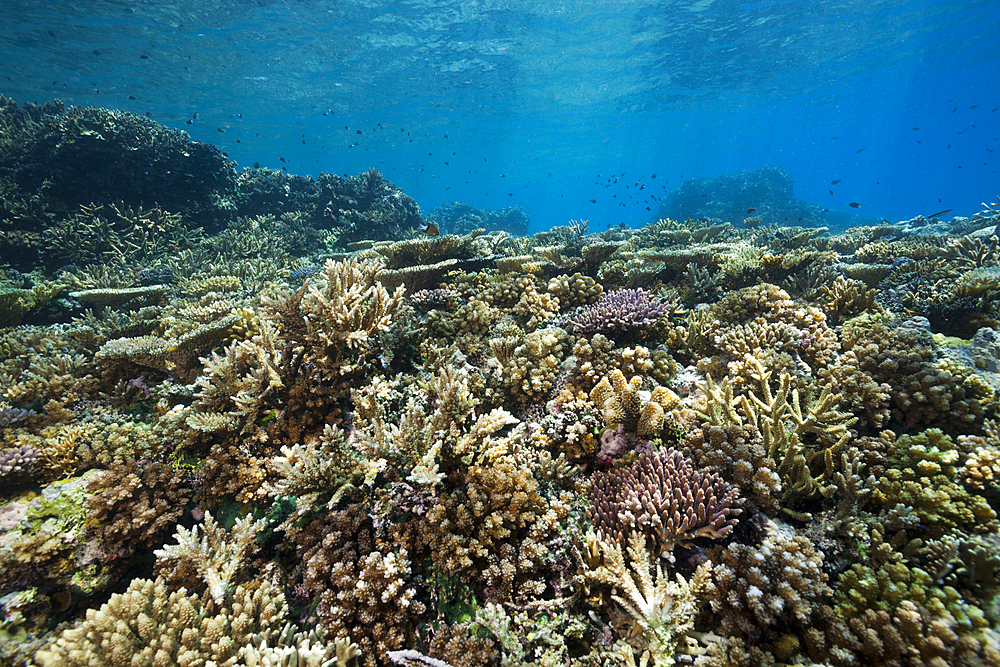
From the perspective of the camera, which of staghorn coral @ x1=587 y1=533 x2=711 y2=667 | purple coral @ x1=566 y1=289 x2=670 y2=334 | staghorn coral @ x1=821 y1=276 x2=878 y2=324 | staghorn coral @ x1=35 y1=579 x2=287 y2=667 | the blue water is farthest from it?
the blue water

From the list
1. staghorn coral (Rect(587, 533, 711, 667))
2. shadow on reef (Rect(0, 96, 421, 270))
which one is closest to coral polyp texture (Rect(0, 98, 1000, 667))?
staghorn coral (Rect(587, 533, 711, 667))

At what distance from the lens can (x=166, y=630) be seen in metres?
A: 2.49

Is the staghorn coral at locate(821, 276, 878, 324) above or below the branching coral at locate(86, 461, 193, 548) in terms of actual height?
above

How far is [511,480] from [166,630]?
265 cm

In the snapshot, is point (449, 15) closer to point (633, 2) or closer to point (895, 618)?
point (633, 2)

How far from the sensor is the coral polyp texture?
7.54 ft

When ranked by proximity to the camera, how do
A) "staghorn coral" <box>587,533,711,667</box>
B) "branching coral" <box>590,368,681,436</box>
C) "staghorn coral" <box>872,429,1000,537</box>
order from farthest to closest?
"branching coral" <box>590,368,681,436</box> < "staghorn coral" <box>872,429,1000,537</box> < "staghorn coral" <box>587,533,711,667</box>

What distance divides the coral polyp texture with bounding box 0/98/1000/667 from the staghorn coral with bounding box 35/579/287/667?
20 mm

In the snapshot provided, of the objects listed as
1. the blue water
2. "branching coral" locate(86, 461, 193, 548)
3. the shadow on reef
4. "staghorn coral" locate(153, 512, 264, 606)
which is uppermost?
the blue water

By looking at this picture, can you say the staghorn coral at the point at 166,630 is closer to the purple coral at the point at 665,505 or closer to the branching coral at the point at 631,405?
the purple coral at the point at 665,505

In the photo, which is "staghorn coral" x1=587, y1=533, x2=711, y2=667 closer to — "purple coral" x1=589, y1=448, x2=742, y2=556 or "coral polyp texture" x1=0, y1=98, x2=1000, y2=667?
"coral polyp texture" x1=0, y1=98, x2=1000, y2=667

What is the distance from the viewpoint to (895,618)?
81.0 inches

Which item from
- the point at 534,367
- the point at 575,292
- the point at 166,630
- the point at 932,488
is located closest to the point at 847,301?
the point at 932,488

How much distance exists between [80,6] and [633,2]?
107 ft
